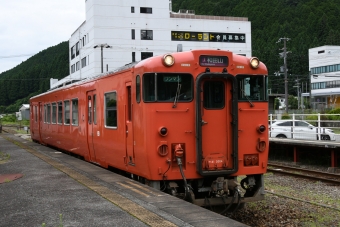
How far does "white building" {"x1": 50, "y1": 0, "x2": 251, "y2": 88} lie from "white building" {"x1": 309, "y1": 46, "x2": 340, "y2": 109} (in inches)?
770

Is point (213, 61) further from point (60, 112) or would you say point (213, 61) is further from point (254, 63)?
point (60, 112)

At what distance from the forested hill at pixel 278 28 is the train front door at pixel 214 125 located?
8372 cm

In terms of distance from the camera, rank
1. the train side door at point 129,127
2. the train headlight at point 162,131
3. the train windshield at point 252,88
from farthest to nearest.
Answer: the train side door at point 129,127
the train windshield at point 252,88
the train headlight at point 162,131

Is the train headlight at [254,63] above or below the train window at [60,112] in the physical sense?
above

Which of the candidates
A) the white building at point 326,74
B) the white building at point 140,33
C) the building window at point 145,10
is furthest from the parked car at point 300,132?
the white building at point 326,74

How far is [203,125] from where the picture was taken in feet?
24.6

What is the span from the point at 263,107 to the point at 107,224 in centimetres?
396

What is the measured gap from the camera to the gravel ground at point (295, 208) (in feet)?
25.7

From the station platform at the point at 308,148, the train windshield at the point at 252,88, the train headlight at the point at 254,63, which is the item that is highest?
the train headlight at the point at 254,63

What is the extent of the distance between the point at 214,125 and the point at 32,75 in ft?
407

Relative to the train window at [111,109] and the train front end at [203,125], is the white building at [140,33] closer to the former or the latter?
the train window at [111,109]

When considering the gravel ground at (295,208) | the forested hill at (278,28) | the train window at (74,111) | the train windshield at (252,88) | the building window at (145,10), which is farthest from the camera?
the forested hill at (278,28)

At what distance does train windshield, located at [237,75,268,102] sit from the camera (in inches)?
312

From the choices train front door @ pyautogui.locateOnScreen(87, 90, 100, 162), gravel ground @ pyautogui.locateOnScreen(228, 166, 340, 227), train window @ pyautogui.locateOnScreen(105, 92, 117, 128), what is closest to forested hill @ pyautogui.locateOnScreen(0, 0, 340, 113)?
gravel ground @ pyautogui.locateOnScreen(228, 166, 340, 227)
